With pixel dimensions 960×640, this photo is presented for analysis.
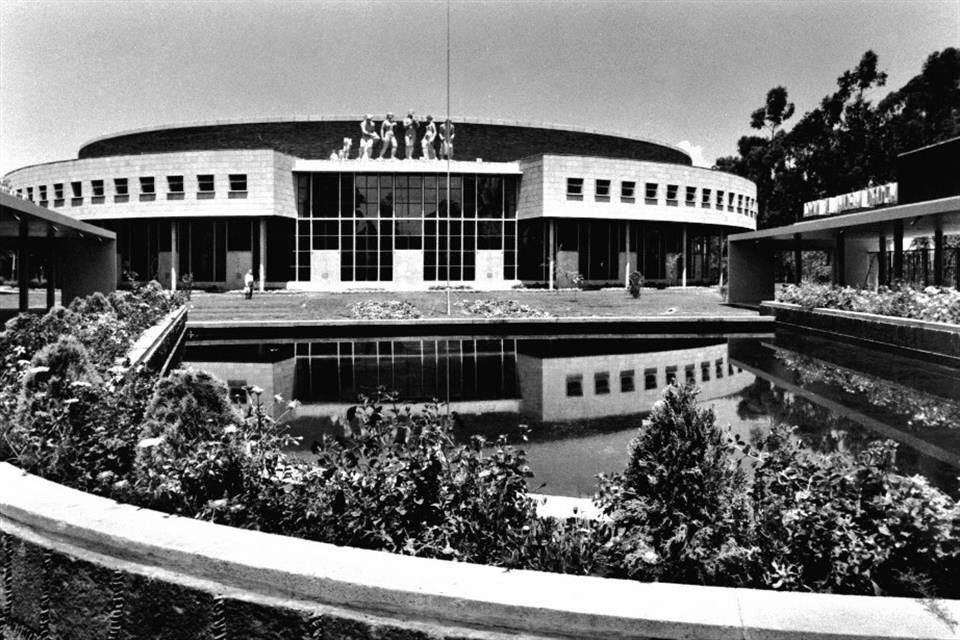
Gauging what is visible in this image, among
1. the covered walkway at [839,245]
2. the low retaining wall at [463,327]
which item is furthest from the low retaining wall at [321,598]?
the covered walkway at [839,245]

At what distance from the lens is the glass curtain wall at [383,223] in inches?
1951

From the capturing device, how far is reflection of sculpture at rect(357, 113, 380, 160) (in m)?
52.2

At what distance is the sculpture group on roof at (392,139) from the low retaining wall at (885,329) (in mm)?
32433

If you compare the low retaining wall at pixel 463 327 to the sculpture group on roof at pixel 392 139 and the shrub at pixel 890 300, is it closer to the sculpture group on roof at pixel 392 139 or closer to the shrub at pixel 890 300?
the shrub at pixel 890 300

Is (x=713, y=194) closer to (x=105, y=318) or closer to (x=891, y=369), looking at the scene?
(x=891, y=369)

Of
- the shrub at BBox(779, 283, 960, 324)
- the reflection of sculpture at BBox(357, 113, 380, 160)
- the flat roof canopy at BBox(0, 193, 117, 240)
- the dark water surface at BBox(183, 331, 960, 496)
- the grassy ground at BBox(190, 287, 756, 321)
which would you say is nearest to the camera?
the dark water surface at BBox(183, 331, 960, 496)

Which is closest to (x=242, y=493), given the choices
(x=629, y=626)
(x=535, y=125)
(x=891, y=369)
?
(x=629, y=626)

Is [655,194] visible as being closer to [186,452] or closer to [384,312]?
[384,312]

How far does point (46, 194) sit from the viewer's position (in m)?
52.4

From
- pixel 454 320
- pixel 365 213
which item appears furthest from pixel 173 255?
pixel 454 320

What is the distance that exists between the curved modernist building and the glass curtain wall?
67 mm

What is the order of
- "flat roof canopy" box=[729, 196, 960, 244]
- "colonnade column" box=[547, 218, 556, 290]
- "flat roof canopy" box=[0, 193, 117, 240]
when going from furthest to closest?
1. "colonnade column" box=[547, 218, 556, 290]
2. "flat roof canopy" box=[729, 196, 960, 244]
3. "flat roof canopy" box=[0, 193, 117, 240]

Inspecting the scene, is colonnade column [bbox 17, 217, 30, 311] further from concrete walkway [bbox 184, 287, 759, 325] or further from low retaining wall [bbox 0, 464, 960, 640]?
low retaining wall [bbox 0, 464, 960, 640]

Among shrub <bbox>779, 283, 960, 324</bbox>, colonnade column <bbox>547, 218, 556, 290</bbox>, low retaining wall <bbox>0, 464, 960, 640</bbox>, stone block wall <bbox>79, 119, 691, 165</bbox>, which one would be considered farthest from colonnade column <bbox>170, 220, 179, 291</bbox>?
low retaining wall <bbox>0, 464, 960, 640</bbox>
